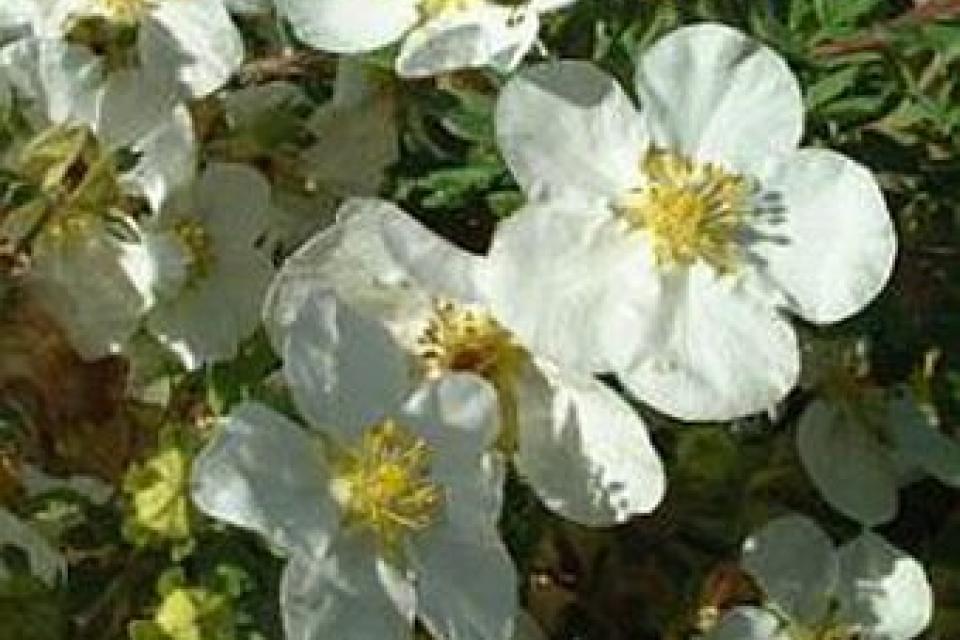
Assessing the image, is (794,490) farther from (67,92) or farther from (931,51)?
(67,92)

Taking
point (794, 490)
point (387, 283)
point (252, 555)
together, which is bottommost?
point (794, 490)

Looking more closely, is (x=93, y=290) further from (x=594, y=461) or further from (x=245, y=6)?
(x=594, y=461)

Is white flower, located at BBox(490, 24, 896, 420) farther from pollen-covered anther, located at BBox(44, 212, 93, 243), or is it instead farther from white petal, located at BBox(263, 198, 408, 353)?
pollen-covered anther, located at BBox(44, 212, 93, 243)

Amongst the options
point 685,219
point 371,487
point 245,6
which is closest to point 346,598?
point 371,487

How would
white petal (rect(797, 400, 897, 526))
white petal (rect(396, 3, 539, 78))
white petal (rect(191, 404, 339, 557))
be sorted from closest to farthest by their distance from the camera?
white petal (rect(191, 404, 339, 557)) < white petal (rect(396, 3, 539, 78)) < white petal (rect(797, 400, 897, 526))

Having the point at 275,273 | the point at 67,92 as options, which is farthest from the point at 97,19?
the point at 275,273

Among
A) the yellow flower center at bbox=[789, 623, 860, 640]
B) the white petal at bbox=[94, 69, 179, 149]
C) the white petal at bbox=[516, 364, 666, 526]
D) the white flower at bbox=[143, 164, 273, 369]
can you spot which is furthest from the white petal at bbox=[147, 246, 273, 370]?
the yellow flower center at bbox=[789, 623, 860, 640]
